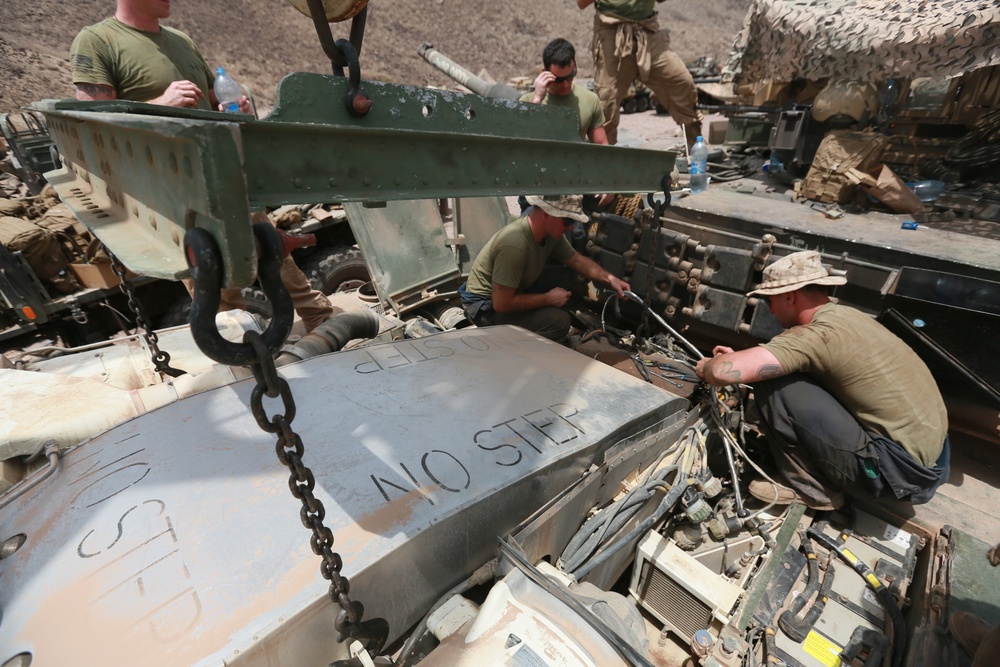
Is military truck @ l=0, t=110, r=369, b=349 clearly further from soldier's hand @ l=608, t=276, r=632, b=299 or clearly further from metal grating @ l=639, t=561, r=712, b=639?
metal grating @ l=639, t=561, r=712, b=639

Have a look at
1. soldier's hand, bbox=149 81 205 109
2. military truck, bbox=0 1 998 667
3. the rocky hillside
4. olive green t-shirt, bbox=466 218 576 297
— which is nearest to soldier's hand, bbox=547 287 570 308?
olive green t-shirt, bbox=466 218 576 297

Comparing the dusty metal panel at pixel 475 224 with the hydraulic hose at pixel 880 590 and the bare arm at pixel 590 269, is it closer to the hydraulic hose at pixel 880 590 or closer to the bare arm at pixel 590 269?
the bare arm at pixel 590 269

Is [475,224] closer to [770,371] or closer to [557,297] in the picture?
[557,297]

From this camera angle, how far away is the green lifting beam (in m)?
0.97

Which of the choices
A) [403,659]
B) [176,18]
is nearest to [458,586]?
[403,659]

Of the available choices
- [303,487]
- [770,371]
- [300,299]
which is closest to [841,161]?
[770,371]

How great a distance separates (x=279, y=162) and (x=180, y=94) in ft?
8.54

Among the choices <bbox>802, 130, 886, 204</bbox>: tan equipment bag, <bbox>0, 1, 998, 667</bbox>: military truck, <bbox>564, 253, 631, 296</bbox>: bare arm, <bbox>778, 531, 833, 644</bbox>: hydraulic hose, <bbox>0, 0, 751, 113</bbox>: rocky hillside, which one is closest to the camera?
<bbox>0, 1, 998, 667</bbox>: military truck

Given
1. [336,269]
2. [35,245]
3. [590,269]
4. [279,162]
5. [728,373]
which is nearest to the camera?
[279,162]

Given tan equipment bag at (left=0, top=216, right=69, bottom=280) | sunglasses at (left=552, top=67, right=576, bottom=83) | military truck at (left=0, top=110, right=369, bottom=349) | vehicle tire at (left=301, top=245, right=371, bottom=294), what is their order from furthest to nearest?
vehicle tire at (left=301, top=245, right=371, bottom=294) < sunglasses at (left=552, top=67, right=576, bottom=83) < military truck at (left=0, top=110, right=369, bottom=349) < tan equipment bag at (left=0, top=216, right=69, bottom=280)

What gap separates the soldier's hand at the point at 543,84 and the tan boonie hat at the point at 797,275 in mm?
3056

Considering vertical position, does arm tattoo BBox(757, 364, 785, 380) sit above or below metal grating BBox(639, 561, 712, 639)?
above

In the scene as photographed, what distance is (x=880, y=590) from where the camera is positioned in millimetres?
2354

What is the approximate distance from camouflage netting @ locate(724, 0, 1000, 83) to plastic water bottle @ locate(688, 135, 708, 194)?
103cm
